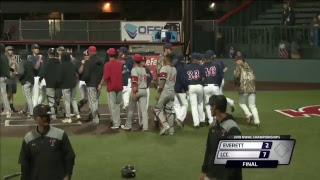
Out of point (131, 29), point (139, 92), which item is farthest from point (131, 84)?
point (131, 29)

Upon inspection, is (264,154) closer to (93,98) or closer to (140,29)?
(140,29)

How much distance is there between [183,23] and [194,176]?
6.48ft

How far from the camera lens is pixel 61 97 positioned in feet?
34.2

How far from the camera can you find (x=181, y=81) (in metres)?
9.45

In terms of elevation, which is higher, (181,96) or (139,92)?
(139,92)

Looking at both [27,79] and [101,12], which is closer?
[101,12]

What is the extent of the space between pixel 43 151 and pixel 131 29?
2.04 meters

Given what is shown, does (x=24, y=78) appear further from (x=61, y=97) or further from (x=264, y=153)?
(x=264, y=153)

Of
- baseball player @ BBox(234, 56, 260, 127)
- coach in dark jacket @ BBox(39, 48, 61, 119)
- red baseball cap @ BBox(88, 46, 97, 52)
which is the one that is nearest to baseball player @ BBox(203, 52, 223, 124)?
baseball player @ BBox(234, 56, 260, 127)

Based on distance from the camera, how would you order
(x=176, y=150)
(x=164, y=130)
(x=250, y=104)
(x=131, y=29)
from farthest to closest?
(x=164, y=130)
(x=250, y=104)
(x=176, y=150)
(x=131, y=29)

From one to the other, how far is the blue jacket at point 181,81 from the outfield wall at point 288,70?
3111 millimetres

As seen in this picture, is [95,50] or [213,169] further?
[95,50]

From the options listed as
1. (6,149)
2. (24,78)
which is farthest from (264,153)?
(24,78)
